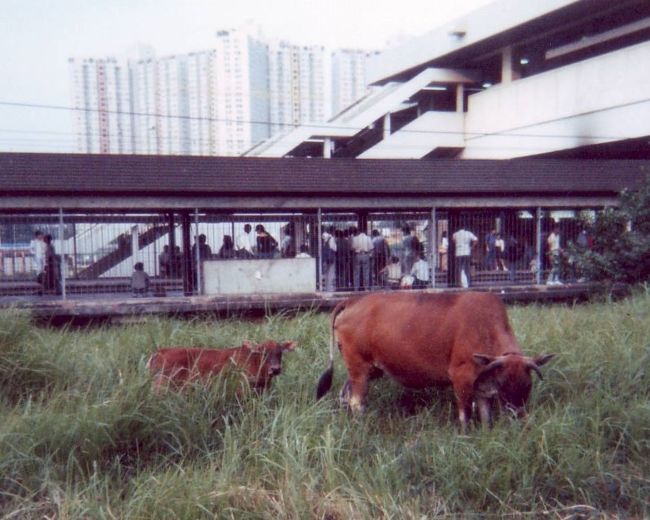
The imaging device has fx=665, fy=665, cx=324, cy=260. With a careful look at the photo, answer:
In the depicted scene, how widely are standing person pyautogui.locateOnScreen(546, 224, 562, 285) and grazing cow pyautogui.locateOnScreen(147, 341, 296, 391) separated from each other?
9717 mm

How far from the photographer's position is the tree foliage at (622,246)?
1302 centimetres

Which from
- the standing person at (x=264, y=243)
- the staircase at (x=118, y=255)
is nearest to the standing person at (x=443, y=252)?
the standing person at (x=264, y=243)

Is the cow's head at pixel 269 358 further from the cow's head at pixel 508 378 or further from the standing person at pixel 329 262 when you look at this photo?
the standing person at pixel 329 262

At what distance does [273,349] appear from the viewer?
21.1 feet

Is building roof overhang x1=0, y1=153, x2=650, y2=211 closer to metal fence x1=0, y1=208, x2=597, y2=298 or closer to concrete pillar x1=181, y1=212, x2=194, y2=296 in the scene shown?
metal fence x1=0, y1=208, x2=597, y2=298

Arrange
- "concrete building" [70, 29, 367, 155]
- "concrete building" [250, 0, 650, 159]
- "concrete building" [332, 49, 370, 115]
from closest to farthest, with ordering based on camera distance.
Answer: "concrete building" [250, 0, 650, 159], "concrete building" [70, 29, 367, 155], "concrete building" [332, 49, 370, 115]

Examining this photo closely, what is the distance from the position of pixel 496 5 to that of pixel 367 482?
28752mm

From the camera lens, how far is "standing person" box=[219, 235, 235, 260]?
15.3 m

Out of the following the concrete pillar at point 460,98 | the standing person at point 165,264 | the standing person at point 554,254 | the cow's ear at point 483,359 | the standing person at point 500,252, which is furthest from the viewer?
the concrete pillar at point 460,98

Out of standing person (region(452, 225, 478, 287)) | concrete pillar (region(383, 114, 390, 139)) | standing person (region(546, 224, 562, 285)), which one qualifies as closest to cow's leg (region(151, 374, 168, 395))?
standing person (region(546, 224, 562, 285))

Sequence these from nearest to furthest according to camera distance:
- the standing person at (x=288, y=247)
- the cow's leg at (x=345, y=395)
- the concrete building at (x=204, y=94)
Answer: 1. the cow's leg at (x=345, y=395)
2. the standing person at (x=288, y=247)
3. the concrete building at (x=204, y=94)

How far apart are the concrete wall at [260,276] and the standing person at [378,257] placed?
201 cm

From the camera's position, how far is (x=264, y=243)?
1578 centimetres

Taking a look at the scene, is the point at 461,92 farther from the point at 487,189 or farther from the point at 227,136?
the point at 227,136
